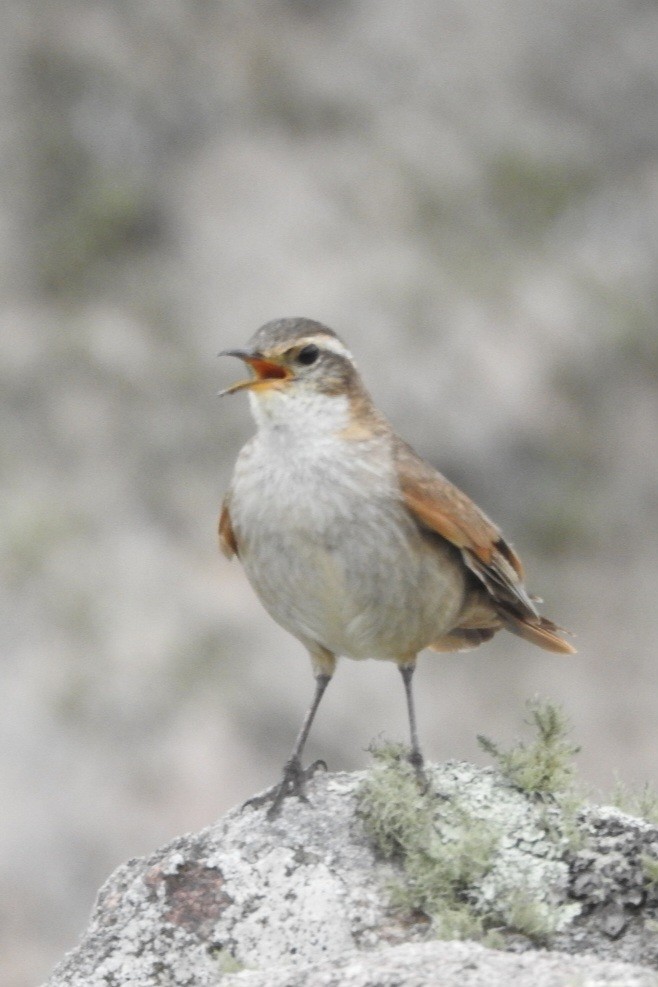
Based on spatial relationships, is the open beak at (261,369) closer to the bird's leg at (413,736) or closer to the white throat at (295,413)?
the white throat at (295,413)

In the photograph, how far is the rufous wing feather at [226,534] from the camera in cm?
631

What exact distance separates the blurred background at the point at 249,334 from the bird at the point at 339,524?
3.78 meters

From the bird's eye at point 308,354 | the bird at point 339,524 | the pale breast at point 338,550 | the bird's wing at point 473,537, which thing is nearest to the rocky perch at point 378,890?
the bird at point 339,524

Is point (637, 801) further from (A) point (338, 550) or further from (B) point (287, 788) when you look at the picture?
(A) point (338, 550)

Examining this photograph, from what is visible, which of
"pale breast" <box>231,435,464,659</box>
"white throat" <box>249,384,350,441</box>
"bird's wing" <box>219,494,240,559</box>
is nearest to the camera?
"pale breast" <box>231,435,464,659</box>

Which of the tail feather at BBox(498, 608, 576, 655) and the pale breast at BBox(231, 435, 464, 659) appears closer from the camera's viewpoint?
the pale breast at BBox(231, 435, 464, 659)

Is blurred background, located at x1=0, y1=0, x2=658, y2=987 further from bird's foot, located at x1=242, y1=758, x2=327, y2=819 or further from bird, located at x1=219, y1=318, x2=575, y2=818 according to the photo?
bird's foot, located at x1=242, y1=758, x2=327, y2=819

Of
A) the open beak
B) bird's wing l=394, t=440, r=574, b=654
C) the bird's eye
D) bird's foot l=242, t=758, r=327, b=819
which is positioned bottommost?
bird's foot l=242, t=758, r=327, b=819

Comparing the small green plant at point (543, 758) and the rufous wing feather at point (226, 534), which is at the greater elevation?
the rufous wing feather at point (226, 534)

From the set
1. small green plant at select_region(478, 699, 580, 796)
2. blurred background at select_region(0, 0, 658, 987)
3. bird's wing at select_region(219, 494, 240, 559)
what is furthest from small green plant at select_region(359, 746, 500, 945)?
blurred background at select_region(0, 0, 658, 987)

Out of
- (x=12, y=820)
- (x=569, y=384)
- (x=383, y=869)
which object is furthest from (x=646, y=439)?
(x=383, y=869)

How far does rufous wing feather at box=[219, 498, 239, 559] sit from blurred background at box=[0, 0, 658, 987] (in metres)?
3.48

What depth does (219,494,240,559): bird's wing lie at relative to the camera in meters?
6.31

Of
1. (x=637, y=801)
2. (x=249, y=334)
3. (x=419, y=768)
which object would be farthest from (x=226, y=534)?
(x=249, y=334)
